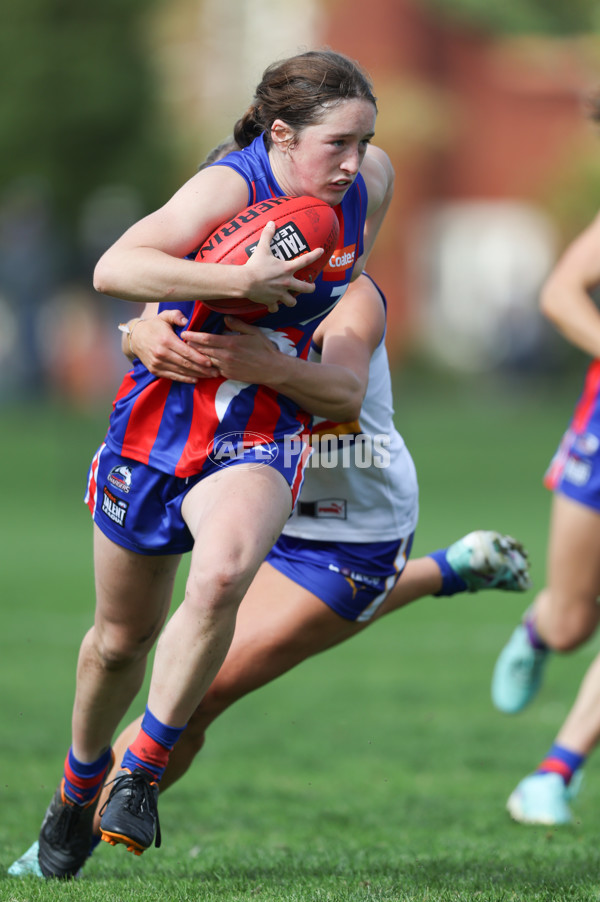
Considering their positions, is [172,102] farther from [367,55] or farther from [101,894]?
[101,894]

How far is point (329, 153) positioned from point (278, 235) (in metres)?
0.31

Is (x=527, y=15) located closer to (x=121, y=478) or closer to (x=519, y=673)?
(x=519, y=673)

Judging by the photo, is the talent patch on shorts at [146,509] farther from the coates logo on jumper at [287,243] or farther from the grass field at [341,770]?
the grass field at [341,770]

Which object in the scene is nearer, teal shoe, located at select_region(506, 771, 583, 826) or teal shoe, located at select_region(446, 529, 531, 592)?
teal shoe, located at select_region(446, 529, 531, 592)

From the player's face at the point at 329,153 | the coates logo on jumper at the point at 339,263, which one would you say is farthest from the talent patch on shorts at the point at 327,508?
the player's face at the point at 329,153

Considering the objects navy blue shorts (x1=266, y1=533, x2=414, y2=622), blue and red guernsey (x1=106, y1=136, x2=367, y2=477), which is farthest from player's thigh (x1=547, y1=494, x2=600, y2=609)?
blue and red guernsey (x1=106, y1=136, x2=367, y2=477)

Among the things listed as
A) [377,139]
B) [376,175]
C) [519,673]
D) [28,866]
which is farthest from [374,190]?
[377,139]

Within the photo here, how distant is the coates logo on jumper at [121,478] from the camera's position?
3936 millimetres

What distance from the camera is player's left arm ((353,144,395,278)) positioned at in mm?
4141

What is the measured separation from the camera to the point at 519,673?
20.9 feet

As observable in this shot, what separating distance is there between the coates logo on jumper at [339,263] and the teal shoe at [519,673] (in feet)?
9.60

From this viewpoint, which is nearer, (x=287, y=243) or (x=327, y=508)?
(x=287, y=243)

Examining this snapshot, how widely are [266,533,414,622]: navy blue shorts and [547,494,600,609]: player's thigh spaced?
4.35 feet

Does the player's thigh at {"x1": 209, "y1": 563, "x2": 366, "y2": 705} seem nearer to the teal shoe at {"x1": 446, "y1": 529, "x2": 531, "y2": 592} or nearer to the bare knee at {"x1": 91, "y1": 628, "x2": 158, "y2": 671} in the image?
the bare knee at {"x1": 91, "y1": 628, "x2": 158, "y2": 671}
